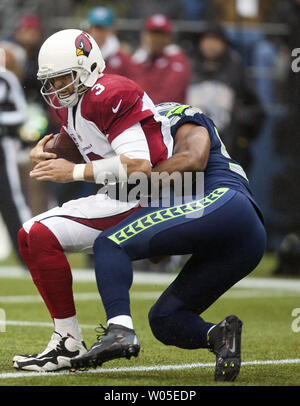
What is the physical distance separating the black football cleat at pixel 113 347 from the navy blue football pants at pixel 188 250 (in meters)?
0.10

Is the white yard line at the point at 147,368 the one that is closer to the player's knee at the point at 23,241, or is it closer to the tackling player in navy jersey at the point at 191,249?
the tackling player in navy jersey at the point at 191,249

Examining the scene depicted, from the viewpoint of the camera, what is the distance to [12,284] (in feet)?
29.3

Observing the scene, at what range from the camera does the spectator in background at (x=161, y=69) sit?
10133mm

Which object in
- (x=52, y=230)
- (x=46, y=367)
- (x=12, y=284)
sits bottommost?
(x=12, y=284)

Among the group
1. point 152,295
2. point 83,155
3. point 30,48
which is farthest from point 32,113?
point 83,155

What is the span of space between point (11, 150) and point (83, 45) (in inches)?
203

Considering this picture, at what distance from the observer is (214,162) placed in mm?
4715

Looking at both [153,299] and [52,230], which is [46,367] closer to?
[52,230]

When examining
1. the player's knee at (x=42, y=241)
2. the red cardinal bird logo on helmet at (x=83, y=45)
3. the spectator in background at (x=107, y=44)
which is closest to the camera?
the player's knee at (x=42, y=241)

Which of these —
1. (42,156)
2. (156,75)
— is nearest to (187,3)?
(156,75)

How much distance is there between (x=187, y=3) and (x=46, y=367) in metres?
8.89

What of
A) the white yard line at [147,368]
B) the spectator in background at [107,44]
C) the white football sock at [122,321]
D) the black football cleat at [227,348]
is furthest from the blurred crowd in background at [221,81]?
the white football sock at [122,321]
